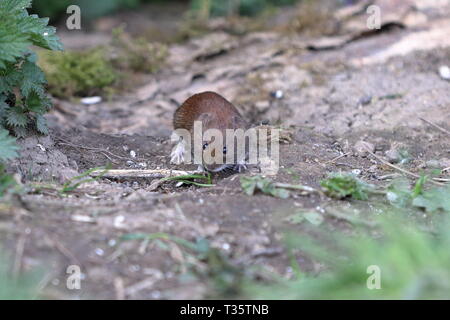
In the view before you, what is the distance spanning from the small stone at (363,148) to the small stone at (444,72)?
1.72m

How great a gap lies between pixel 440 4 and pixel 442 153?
3408 mm

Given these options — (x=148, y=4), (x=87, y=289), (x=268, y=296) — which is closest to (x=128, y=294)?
(x=87, y=289)

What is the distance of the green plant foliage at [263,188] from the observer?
399cm

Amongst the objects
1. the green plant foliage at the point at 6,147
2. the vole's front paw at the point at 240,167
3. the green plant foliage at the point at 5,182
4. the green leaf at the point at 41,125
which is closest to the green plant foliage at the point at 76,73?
the green leaf at the point at 41,125

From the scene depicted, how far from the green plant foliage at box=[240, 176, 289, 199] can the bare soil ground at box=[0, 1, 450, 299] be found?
2.0 inches

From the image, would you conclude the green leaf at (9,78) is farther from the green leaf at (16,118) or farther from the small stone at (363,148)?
the small stone at (363,148)

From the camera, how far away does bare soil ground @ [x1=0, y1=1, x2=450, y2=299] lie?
322 cm

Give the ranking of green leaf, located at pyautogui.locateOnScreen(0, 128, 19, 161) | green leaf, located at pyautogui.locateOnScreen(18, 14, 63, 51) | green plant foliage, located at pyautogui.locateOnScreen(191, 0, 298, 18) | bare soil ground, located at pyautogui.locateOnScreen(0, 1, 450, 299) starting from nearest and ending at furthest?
bare soil ground, located at pyautogui.locateOnScreen(0, 1, 450, 299), green leaf, located at pyautogui.locateOnScreen(0, 128, 19, 161), green leaf, located at pyautogui.locateOnScreen(18, 14, 63, 51), green plant foliage, located at pyautogui.locateOnScreen(191, 0, 298, 18)

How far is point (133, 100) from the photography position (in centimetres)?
717

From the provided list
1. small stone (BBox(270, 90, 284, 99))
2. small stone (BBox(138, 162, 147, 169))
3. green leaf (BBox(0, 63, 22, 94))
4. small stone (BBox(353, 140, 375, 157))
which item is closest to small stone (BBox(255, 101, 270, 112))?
small stone (BBox(270, 90, 284, 99))

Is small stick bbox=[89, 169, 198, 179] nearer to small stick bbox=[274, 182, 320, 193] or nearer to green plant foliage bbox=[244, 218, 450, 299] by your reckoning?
small stick bbox=[274, 182, 320, 193]

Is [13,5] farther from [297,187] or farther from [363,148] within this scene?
[363,148]

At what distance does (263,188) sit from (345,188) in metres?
0.58

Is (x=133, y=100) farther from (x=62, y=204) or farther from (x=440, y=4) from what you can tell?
(x=440, y=4)
